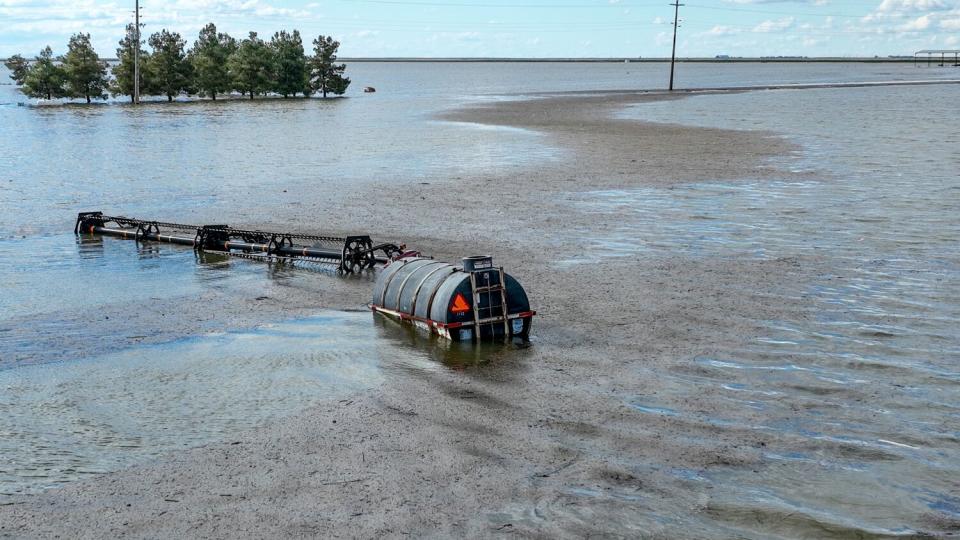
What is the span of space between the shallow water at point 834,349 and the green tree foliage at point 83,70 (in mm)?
87805

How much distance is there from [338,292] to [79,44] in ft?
309

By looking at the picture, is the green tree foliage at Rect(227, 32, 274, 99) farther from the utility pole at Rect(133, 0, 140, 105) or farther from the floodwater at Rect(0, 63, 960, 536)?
the floodwater at Rect(0, 63, 960, 536)

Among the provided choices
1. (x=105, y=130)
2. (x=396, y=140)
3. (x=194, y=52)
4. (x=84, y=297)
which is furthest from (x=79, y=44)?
(x=84, y=297)

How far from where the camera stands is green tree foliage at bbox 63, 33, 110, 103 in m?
99.6

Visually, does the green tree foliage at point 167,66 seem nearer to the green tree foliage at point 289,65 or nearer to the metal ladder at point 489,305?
the green tree foliage at point 289,65

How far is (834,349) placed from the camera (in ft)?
43.6

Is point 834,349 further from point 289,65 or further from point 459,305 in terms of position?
point 289,65

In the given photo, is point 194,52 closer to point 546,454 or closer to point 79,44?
point 79,44

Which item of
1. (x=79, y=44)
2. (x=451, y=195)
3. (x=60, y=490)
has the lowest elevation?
(x=60, y=490)

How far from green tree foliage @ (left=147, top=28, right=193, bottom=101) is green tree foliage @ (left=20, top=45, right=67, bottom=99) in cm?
945

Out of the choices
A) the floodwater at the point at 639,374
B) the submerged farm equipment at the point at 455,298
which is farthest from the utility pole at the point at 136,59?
the submerged farm equipment at the point at 455,298

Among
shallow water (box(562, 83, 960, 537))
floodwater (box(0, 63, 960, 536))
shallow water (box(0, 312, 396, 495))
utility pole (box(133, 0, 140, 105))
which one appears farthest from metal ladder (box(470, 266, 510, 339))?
utility pole (box(133, 0, 140, 105))

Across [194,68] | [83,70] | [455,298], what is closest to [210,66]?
[194,68]

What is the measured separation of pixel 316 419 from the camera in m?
11.1
